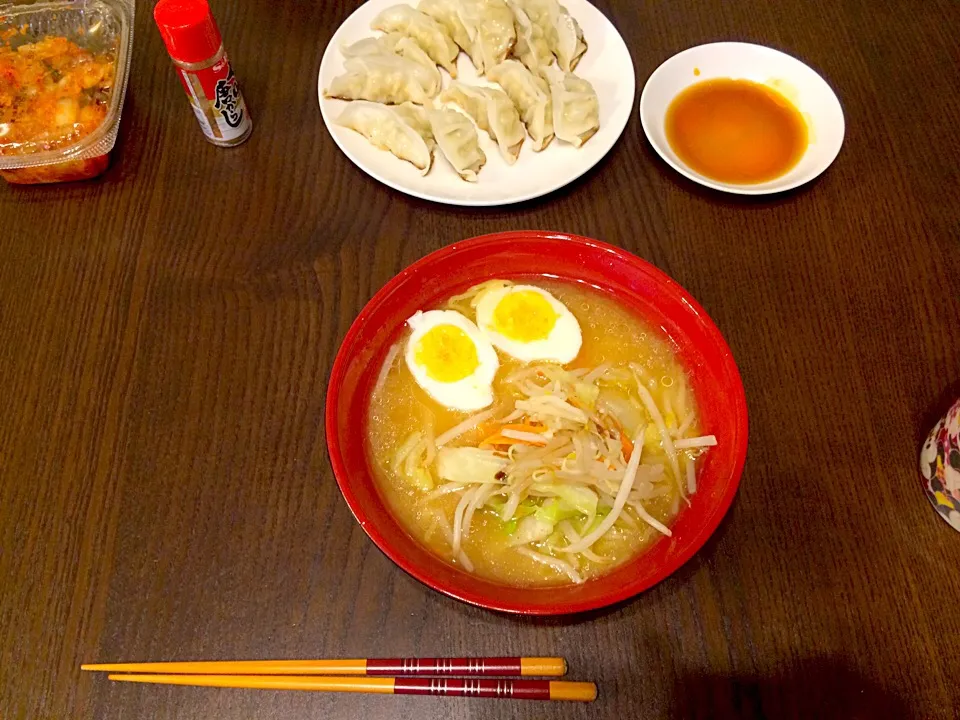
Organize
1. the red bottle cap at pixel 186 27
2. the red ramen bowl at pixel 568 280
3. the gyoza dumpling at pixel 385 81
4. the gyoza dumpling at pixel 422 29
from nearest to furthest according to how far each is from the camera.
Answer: the red ramen bowl at pixel 568 280, the red bottle cap at pixel 186 27, the gyoza dumpling at pixel 385 81, the gyoza dumpling at pixel 422 29

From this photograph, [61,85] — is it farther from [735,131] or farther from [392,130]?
[735,131]

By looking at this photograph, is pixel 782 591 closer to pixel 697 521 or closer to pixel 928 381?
pixel 697 521

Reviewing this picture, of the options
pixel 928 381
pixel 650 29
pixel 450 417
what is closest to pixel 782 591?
pixel 928 381

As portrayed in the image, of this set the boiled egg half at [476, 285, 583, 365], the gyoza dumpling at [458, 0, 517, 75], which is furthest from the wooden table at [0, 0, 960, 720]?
the gyoza dumpling at [458, 0, 517, 75]

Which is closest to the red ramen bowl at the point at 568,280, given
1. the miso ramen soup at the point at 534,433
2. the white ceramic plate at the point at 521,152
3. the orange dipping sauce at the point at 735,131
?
the miso ramen soup at the point at 534,433

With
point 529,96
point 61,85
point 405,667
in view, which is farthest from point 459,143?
point 405,667

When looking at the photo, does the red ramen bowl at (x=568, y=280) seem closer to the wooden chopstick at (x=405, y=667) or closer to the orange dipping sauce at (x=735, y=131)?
the wooden chopstick at (x=405, y=667)
